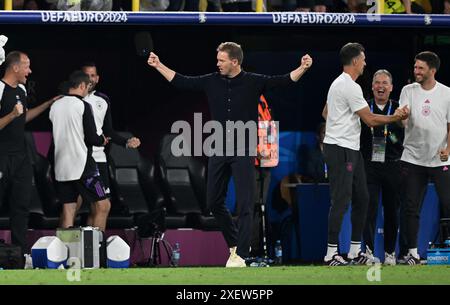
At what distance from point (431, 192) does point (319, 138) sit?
1.63 meters

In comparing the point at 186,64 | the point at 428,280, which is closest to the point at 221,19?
the point at 186,64

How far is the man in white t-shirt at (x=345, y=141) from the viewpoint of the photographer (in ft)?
44.8

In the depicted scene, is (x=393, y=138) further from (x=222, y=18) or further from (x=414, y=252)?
(x=222, y=18)

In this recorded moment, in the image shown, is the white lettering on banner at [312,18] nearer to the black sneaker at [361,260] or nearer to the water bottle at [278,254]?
the water bottle at [278,254]

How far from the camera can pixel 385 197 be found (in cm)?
1472

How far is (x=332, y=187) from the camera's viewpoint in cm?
1375

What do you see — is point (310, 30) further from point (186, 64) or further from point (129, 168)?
point (129, 168)

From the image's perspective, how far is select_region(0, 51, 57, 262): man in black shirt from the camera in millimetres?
14211

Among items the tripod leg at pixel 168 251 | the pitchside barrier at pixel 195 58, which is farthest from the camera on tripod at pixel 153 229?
the pitchside barrier at pixel 195 58

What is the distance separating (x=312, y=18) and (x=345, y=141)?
2.35 meters

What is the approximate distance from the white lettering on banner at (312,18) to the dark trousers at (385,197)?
1.81 m

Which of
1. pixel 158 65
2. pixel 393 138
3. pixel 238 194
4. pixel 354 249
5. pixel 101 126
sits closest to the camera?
pixel 238 194

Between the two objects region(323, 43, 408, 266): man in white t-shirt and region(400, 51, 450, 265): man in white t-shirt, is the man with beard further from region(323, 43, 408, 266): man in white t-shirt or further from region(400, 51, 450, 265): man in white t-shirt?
region(400, 51, 450, 265): man in white t-shirt

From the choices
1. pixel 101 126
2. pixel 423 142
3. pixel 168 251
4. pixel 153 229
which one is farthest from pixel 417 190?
pixel 101 126
